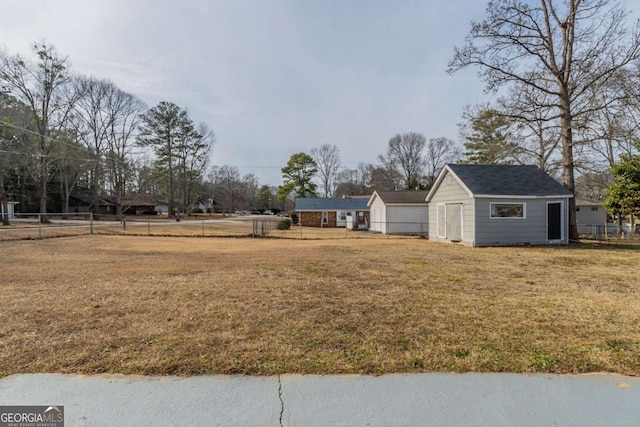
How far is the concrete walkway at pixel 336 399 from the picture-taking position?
219 centimetres

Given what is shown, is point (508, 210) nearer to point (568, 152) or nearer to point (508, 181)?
point (508, 181)

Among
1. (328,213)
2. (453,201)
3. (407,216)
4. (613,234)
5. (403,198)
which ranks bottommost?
(613,234)

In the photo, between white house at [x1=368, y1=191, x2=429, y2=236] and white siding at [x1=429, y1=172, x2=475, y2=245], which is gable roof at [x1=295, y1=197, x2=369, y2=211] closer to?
white house at [x1=368, y1=191, x2=429, y2=236]

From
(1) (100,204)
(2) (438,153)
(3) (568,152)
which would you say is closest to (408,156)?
(2) (438,153)

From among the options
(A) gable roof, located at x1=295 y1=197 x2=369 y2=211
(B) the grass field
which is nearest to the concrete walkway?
(B) the grass field

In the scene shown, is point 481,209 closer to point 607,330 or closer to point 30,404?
point 607,330

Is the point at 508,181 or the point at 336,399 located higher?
the point at 508,181

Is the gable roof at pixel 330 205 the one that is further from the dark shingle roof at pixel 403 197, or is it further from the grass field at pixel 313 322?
the grass field at pixel 313 322

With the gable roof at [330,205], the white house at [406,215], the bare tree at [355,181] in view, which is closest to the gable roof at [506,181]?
the white house at [406,215]

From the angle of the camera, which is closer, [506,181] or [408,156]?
[506,181]

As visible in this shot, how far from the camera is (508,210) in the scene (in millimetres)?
14633

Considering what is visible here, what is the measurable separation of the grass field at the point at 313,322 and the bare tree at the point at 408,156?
45.2 meters

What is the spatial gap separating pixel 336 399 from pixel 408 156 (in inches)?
2051

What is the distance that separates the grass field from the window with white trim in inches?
295
